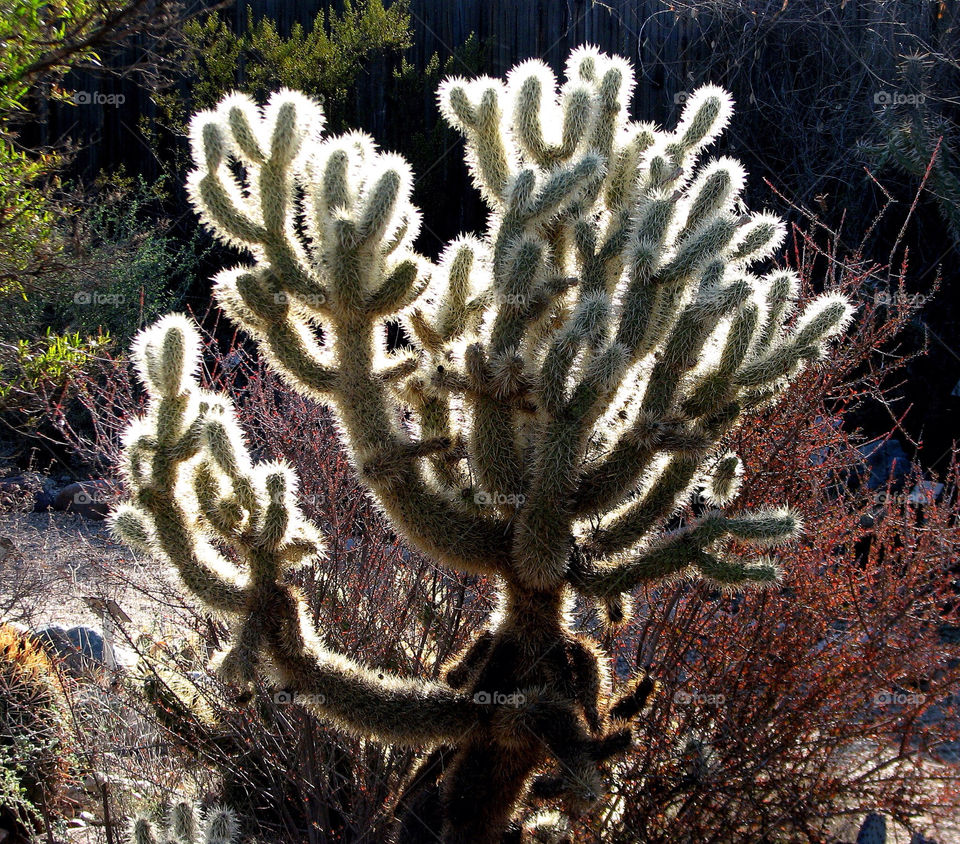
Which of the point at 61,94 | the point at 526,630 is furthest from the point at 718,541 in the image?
the point at 61,94

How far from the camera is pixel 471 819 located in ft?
7.64

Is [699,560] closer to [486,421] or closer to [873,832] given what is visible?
[486,421]

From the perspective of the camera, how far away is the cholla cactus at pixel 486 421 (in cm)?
211

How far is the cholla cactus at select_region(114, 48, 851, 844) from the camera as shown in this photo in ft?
6.93

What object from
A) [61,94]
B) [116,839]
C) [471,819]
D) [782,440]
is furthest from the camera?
[61,94]

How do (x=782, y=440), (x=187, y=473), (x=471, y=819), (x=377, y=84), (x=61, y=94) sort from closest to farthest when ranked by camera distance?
(x=187, y=473) → (x=471, y=819) → (x=782, y=440) → (x=61, y=94) → (x=377, y=84)

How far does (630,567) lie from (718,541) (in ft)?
0.73

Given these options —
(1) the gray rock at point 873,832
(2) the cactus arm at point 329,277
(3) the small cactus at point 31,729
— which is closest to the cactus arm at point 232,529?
(2) the cactus arm at point 329,277

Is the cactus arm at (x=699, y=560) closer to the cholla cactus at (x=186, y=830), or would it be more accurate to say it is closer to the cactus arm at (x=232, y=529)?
the cactus arm at (x=232, y=529)

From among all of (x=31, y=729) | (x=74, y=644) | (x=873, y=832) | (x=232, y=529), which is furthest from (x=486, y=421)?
(x=74, y=644)

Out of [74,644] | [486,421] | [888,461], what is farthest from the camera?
[888,461]

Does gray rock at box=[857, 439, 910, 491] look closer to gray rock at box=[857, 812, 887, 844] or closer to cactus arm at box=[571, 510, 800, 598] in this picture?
gray rock at box=[857, 812, 887, 844]

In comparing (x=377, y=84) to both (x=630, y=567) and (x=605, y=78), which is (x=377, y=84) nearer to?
(x=605, y=78)

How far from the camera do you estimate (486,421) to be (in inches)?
89.2
